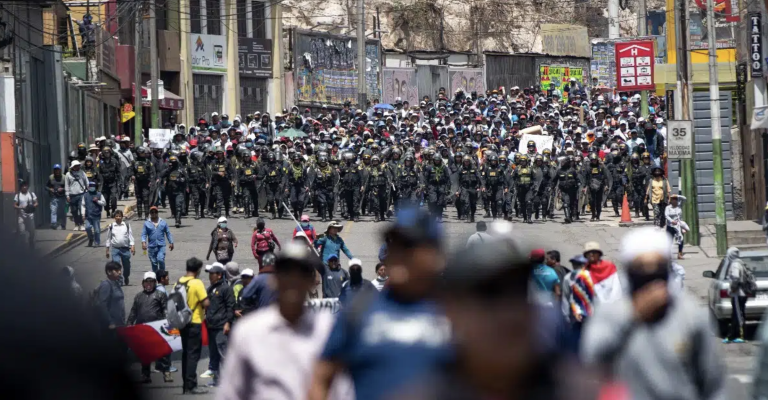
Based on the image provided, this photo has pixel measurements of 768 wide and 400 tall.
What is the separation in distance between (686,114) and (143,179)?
11.4 m

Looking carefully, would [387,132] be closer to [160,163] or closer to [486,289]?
[160,163]

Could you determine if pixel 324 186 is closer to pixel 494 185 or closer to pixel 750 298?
pixel 494 185

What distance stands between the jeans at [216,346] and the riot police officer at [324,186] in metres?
16.1

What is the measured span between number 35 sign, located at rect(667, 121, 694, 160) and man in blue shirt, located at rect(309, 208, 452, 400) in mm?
20658

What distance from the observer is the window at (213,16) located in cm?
5322

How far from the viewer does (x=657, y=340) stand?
16.5 feet

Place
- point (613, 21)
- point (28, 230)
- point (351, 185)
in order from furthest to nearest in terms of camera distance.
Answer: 1. point (613, 21)
2. point (351, 185)
3. point (28, 230)

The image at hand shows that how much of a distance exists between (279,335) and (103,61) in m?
36.8

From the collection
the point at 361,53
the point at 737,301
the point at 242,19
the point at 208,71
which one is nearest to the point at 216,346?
the point at 737,301

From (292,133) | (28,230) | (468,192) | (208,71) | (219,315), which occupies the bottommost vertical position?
(219,315)

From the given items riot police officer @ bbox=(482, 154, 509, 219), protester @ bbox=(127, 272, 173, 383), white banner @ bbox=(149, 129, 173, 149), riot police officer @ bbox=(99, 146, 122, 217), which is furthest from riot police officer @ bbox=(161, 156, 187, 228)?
protester @ bbox=(127, 272, 173, 383)

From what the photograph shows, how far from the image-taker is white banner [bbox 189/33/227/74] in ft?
172

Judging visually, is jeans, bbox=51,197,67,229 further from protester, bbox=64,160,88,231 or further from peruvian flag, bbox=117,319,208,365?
peruvian flag, bbox=117,319,208,365

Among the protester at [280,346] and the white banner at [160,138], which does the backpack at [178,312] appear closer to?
the protester at [280,346]
